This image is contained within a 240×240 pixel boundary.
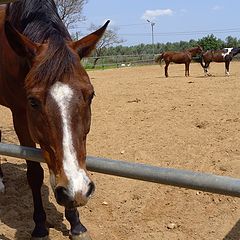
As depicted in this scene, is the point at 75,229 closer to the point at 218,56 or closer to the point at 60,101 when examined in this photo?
the point at 60,101

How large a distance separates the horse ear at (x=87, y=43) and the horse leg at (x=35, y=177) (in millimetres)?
1107

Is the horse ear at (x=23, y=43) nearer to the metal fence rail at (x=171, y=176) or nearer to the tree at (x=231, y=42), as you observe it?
the metal fence rail at (x=171, y=176)

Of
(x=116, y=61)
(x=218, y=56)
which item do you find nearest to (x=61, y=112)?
(x=218, y=56)

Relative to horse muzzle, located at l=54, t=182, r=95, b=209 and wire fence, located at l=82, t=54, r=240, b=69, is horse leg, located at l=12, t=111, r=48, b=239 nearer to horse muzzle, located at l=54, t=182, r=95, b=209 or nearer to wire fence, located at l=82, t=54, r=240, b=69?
horse muzzle, located at l=54, t=182, r=95, b=209

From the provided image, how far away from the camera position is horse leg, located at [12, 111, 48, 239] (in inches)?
132

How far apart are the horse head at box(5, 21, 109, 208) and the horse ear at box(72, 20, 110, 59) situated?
0.09m

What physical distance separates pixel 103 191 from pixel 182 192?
794mm

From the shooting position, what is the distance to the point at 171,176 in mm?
1701

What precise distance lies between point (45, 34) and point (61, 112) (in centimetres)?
75

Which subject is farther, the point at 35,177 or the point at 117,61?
the point at 117,61

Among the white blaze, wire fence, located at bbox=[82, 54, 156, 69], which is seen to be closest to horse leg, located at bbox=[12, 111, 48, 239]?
the white blaze

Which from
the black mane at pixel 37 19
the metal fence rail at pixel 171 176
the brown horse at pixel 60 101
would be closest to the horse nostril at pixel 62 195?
the brown horse at pixel 60 101

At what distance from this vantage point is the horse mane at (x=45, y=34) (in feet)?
7.22

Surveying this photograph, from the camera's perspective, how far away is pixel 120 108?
8133 millimetres
